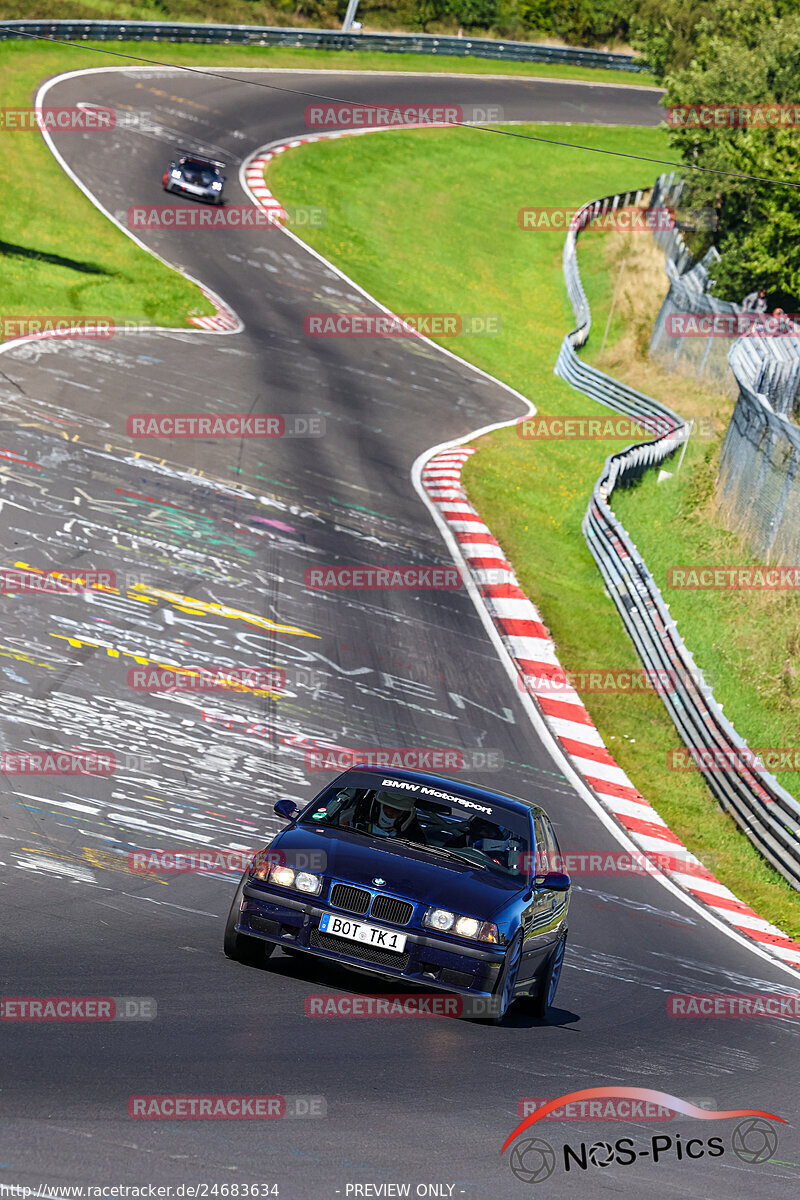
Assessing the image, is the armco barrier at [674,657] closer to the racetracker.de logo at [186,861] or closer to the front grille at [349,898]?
the racetracker.de logo at [186,861]

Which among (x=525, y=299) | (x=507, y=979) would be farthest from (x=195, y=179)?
(x=507, y=979)

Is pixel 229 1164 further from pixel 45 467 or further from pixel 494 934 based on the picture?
pixel 45 467

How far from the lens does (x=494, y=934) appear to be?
8.64 metres

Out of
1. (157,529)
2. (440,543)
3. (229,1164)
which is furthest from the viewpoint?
(440,543)

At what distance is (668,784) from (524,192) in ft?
140

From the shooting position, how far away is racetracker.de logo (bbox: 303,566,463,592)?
2062 cm

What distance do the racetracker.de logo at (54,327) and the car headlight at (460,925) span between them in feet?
71.8

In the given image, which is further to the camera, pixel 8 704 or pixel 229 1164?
pixel 8 704

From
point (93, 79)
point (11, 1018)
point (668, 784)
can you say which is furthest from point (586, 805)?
point (93, 79)

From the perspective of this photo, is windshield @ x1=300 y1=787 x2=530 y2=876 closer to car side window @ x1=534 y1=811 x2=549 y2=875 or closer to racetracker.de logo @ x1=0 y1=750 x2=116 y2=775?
car side window @ x1=534 y1=811 x2=549 y2=875

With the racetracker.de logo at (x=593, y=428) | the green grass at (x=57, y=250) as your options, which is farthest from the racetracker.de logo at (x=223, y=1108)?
the racetracker.de logo at (x=593, y=428)

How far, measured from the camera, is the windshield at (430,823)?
9.48 m

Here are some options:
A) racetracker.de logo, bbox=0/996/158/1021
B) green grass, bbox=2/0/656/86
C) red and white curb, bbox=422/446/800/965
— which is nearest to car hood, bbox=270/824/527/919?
racetracker.de logo, bbox=0/996/158/1021

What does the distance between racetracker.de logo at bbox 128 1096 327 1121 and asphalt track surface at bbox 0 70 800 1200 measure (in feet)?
0.22
